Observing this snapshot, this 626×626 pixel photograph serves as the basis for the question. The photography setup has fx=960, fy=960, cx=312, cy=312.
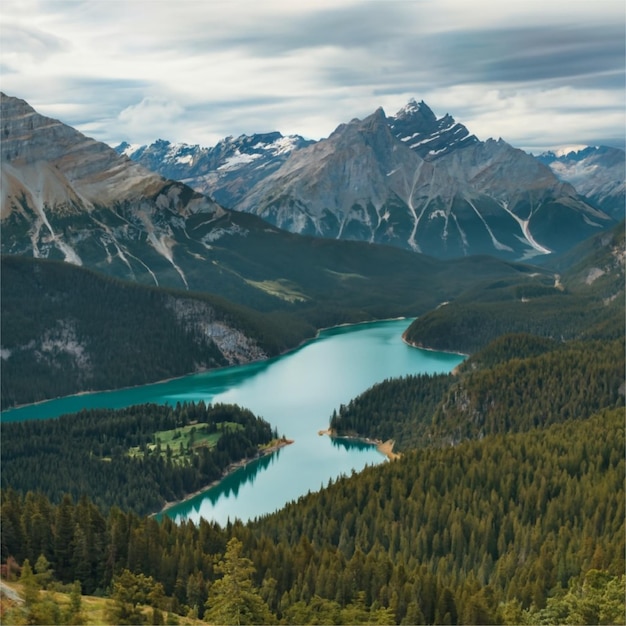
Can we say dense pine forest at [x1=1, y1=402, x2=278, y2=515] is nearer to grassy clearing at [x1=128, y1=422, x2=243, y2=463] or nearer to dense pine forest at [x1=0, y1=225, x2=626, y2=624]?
grassy clearing at [x1=128, y1=422, x2=243, y2=463]

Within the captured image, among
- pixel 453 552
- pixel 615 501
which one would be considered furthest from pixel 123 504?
pixel 615 501

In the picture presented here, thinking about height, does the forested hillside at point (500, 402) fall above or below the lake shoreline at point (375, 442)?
above

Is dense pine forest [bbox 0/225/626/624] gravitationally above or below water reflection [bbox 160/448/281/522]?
above

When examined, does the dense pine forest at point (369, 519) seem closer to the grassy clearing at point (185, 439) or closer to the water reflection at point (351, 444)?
the grassy clearing at point (185, 439)

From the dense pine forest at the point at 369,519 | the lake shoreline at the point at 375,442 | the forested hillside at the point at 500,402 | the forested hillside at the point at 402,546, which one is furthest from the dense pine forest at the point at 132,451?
the forested hillside at the point at 402,546

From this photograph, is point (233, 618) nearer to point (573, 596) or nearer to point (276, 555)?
point (276, 555)

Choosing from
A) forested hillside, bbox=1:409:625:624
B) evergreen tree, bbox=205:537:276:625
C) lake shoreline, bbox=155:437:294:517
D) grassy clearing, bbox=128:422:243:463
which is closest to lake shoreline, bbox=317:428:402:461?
lake shoreline, bbox=155:437:294:517

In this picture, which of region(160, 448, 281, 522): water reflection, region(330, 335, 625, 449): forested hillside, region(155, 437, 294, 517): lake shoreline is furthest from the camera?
region(330, 335, 625, 449): forested hillside
